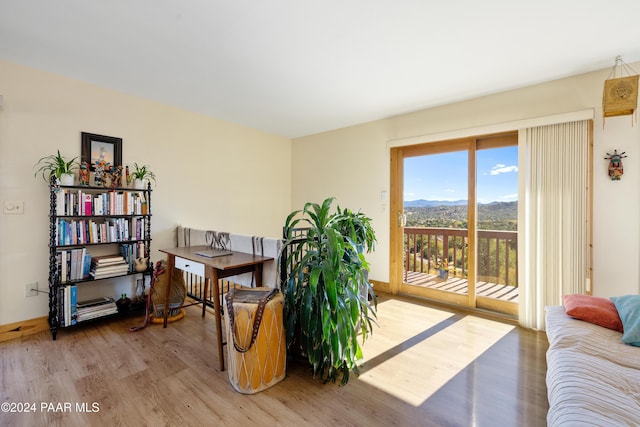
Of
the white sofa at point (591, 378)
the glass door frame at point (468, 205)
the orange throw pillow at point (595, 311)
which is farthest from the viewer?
the glass door frame at point (468, 205)

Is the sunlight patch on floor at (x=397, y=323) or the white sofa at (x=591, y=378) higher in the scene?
the white sofa at (x=591, y=378)

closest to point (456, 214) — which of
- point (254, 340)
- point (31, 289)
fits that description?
point (254, 340)

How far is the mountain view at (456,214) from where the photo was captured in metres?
3.28

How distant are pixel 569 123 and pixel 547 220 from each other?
96cm

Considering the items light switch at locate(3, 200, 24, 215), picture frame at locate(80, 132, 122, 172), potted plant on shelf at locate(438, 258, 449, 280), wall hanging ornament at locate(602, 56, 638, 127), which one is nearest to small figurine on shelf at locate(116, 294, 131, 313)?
light switch at locate(3, 200, 24, 215)

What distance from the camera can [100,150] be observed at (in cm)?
315

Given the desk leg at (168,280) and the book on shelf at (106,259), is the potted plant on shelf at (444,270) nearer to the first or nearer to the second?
the desk leg at (168,280)

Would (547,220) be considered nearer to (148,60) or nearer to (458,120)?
(458,120)

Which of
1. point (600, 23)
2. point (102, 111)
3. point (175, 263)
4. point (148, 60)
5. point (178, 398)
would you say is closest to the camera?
point (178, 398)

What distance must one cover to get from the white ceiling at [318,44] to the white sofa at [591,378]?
2094 millimetres

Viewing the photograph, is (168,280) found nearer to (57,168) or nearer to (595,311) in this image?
(57,168)

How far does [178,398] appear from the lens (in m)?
1.81

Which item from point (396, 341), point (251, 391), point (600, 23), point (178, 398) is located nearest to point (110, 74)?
point (178, 398)

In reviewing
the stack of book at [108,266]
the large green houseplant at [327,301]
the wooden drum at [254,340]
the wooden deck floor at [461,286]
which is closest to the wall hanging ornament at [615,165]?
the wooden deck floor at [461,286]
